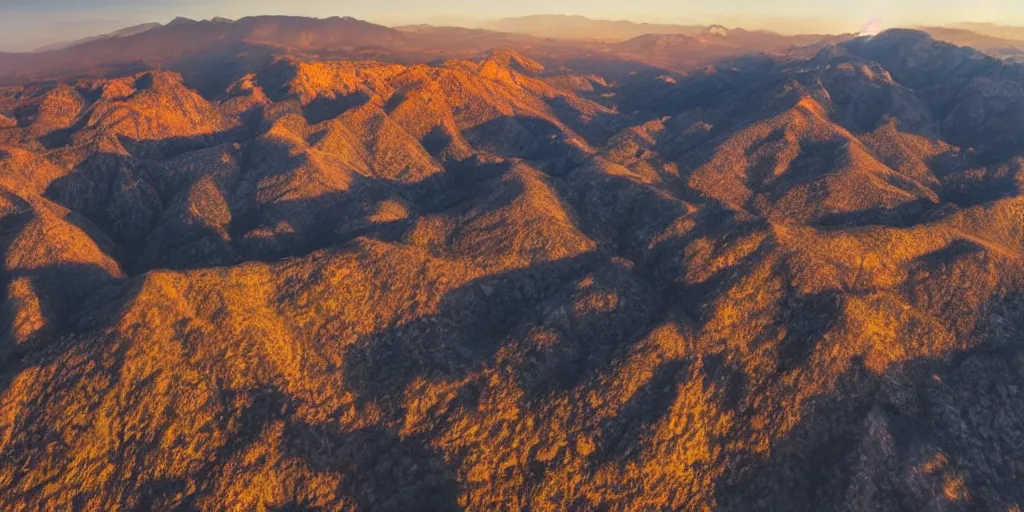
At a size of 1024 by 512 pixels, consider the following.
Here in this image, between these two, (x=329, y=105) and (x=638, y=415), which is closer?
(x=638, y=415)

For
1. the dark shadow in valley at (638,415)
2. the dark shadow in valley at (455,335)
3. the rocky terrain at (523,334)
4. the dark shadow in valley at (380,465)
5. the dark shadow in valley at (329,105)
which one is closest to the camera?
the rocky terrain at (523,334)

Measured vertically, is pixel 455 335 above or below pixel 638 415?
above

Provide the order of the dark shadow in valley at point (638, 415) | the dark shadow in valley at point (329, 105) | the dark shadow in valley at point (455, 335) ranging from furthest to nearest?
the dark shadow in valley at point (329, 105)
the dark shadow in valley at point (455, 335)
the dark shadow in valley at point (638, 415)

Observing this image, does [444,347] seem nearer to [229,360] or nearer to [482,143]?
[229,360]

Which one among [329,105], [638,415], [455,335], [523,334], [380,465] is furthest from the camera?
[329,105]

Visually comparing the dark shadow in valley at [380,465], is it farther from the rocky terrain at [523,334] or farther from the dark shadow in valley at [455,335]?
the dark shadow in valley at [455,335]

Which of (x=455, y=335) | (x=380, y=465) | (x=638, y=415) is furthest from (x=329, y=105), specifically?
(x=638, y=415)

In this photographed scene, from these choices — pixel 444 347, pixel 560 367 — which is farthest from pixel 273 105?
pixel 560 367

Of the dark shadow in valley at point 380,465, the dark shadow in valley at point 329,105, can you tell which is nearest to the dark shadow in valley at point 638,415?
the dark shadow in valley at point 380,465

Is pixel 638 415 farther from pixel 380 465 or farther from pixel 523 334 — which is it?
pixel 380 465
